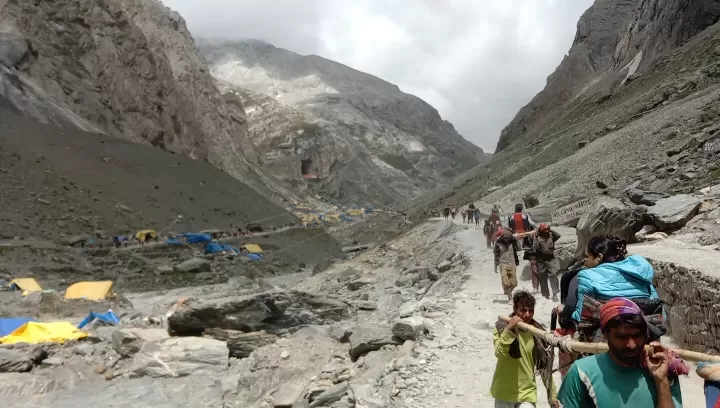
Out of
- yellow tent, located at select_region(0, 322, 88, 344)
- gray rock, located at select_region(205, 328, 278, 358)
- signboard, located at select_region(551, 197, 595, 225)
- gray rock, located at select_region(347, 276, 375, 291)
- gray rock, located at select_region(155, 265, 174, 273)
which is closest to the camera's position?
gray rock, located at select_region(205, 328, 278, 358)

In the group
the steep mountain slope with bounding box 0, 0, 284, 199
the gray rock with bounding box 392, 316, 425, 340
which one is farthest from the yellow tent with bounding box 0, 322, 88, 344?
the steep mountain slope with bounding box 0, 0, 284, 199

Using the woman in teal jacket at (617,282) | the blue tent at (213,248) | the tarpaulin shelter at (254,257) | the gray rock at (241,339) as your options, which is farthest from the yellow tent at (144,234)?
the woman in teal jacket at (617,282)

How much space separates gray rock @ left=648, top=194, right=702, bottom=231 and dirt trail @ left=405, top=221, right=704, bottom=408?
2.99 meters

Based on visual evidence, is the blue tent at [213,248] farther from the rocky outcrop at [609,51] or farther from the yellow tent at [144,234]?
the rocky outcrop at [609,51]

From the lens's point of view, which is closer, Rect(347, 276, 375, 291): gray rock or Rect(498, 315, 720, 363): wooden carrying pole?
Rect(498, 315, 720, 363): wooden carrying pole

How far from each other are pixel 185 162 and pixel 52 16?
21.7 meters

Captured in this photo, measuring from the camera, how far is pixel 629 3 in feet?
294

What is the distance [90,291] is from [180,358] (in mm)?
15503

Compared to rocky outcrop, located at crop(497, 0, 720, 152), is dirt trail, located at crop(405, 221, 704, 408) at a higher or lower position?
lower

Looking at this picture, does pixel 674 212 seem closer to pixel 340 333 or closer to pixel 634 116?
pixel 340 333

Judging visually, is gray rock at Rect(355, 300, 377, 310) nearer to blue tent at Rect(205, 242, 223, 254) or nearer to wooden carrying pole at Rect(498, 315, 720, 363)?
wooden carrying pole at Rect(498, 315, 720, 363)

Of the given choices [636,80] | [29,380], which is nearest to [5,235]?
[29,380]

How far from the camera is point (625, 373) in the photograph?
2246 millimetres

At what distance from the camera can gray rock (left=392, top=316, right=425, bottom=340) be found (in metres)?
8.07
